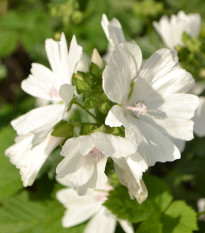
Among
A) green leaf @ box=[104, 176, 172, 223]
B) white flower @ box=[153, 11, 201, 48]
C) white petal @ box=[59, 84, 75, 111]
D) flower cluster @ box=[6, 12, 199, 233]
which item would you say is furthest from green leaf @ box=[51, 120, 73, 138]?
white flower @ box=[153, 11, 201, 48]

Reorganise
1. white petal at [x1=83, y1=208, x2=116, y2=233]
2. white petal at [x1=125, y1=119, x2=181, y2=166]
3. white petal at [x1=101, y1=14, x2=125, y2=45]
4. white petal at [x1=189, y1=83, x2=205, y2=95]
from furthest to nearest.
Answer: white petal at [x1=189, y1=83, x2=205, y2=95] → white petal at [x1=83, y1=208, x2=116, y2=233] → white petal at [x1=101, y1=14, x2=125, y2=45] → white petal at [x1=125, y1=119, x2=181, y2=166]

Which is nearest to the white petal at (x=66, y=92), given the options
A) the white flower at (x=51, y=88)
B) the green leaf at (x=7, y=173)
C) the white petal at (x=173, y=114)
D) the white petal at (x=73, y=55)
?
the white flower at (x=51, y=88)

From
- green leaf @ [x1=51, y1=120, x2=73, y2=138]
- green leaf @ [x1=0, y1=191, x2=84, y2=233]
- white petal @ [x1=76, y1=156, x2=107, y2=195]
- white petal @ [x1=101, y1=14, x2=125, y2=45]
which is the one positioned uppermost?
white petal @ [x1=101, y1=14, x2=125, y2=45]

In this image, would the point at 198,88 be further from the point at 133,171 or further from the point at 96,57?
the point at 133,171

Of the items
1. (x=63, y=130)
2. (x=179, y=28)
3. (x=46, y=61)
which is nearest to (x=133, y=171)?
(x=63, y=130)

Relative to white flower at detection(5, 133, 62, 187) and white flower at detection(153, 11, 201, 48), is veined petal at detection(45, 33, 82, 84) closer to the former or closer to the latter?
white flower at detection(5, 133, 62, 187)

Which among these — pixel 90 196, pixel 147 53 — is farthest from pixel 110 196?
pixel 147 53
